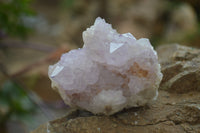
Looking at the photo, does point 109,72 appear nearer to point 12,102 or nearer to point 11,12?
point 11,12

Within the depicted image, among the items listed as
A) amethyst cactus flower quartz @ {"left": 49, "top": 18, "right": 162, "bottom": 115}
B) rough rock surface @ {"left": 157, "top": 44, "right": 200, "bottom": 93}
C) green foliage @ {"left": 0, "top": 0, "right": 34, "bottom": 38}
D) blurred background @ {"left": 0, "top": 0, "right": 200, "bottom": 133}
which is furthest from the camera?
blurred background @ {"left": 0, "top": 0, "right": 200, "bottom": 133}

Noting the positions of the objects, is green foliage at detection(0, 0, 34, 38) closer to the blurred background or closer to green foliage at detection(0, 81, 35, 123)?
the blurred background

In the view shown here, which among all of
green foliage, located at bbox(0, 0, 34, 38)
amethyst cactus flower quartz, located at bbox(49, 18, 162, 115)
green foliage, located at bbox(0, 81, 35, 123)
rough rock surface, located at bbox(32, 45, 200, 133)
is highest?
green foliage, located at bbox(0, 0, 34, 38)

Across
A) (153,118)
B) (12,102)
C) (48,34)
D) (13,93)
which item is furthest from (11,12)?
(48,34)

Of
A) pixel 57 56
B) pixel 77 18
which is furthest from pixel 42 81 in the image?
pixel 77 18

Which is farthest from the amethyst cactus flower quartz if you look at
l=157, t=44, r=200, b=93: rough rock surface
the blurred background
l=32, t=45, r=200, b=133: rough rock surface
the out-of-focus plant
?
the out-of-focus plant

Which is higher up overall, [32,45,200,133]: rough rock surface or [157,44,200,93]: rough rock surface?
[157,44,200,93]: rough rock surface

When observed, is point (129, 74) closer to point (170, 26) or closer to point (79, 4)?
point (170, 26)
